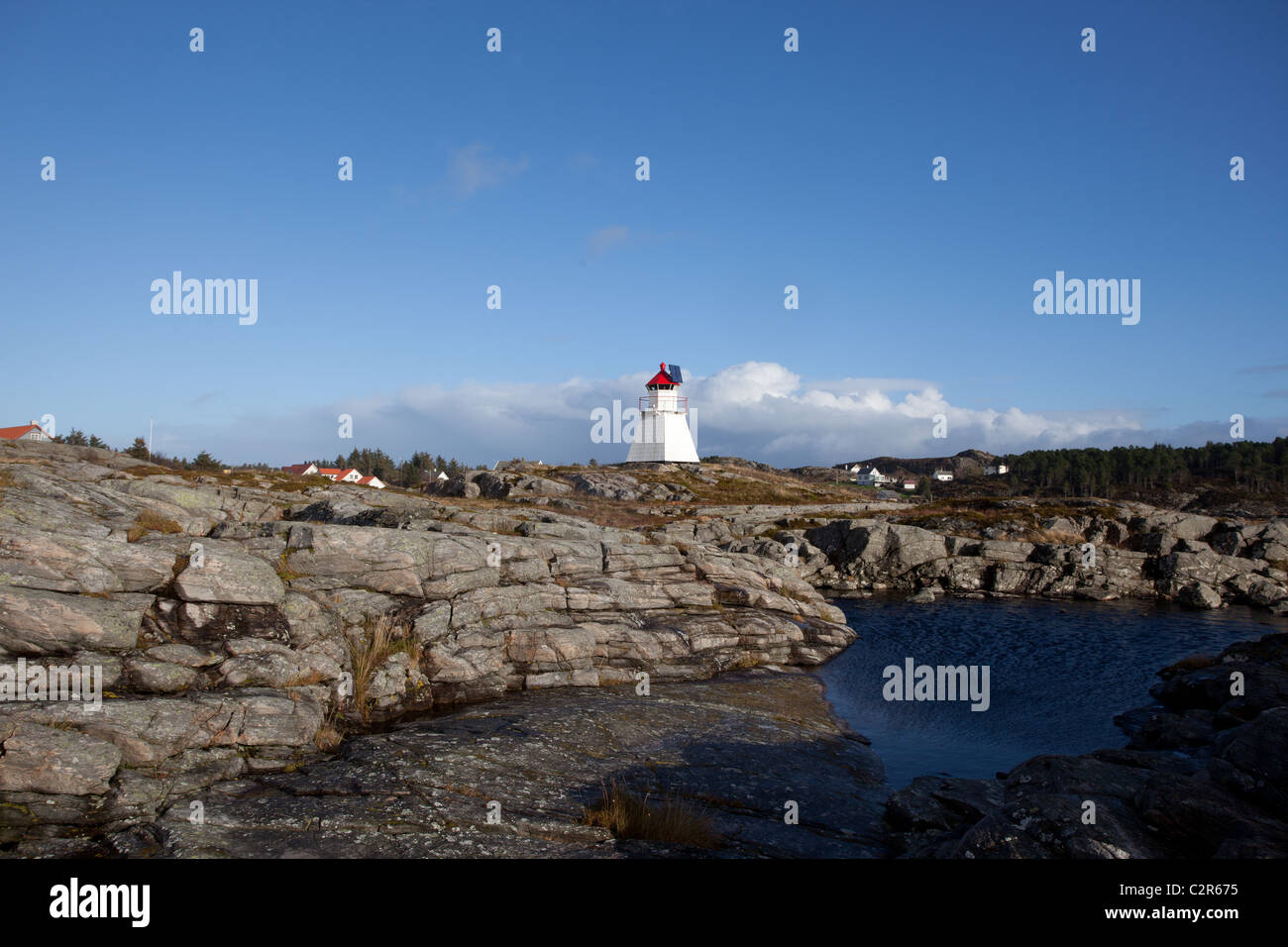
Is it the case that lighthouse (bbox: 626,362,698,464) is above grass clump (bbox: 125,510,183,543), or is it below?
above

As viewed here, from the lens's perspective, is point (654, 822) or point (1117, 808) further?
point (654, 822)

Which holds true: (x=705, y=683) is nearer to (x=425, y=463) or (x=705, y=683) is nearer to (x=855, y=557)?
(x=855, y=557)

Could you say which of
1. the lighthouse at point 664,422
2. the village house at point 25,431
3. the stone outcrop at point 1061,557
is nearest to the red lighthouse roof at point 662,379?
the lighthouse at point 664,422

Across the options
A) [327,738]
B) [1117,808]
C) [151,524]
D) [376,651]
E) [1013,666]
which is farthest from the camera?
[1013,666]

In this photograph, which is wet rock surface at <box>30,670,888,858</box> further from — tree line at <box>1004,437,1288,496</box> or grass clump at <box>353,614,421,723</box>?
tree line at <box>1004,437,1288,496</box>

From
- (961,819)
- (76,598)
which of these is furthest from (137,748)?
(961,819)

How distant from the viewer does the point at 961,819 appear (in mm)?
15867

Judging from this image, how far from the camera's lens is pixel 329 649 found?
2269 cm

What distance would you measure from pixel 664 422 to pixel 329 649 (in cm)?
10477

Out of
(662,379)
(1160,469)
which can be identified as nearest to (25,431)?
(662,379)

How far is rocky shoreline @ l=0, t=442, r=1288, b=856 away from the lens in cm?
1466

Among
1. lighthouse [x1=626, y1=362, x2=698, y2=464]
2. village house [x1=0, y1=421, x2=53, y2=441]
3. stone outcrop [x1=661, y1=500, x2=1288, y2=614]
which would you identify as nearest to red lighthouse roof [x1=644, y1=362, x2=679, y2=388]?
lighthouse [x1=626, y1=362, x2=698, y2=464]

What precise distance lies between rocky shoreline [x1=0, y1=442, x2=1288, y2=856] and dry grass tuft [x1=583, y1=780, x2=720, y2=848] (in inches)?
36.4

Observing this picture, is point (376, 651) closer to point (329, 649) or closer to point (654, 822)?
point (329, 649)
